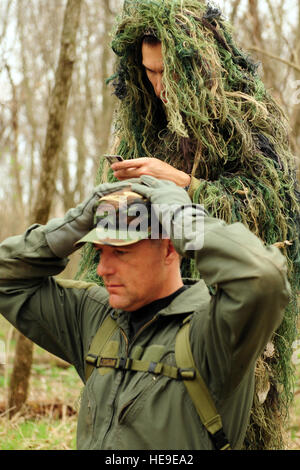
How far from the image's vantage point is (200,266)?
5.56ft

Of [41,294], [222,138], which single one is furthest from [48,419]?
[222,138]

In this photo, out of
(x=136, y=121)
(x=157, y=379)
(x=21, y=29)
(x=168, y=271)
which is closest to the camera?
(x=157, y=379)

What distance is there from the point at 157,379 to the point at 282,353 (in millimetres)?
1033

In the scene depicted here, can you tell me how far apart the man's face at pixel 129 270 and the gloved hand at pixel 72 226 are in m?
0.17

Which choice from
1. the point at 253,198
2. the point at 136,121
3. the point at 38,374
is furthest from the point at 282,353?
the point at 38,374

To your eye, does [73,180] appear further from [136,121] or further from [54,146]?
[136,121]

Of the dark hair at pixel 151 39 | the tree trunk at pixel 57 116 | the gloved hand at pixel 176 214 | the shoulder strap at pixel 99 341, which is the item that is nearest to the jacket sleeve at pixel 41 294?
the shoulder strap at pixel 99 341

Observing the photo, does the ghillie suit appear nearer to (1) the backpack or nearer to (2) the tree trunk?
(1) the backpack

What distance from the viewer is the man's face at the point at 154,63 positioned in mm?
2717

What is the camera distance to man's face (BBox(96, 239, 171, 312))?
1.90 meters

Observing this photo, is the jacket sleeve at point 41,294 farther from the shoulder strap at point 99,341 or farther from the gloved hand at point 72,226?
the shoulder strap at point 99,341

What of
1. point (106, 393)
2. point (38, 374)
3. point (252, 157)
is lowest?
point (38, 374)

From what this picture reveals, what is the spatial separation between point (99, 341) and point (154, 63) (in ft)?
4.35

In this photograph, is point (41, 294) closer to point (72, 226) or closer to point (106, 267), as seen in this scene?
point (72, 226)
